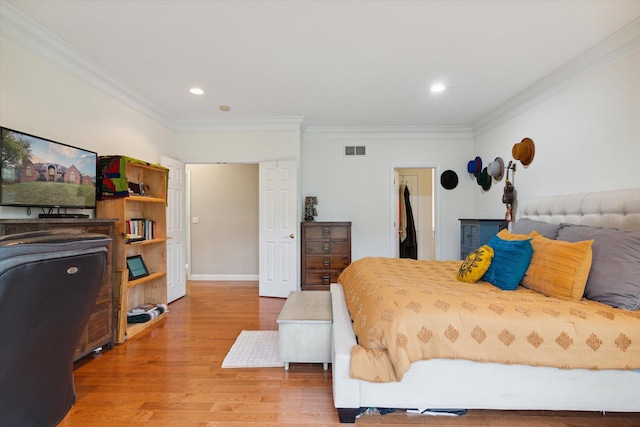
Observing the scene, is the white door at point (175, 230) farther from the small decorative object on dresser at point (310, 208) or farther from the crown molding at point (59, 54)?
the small decorative object on dresser at point (310, 208)

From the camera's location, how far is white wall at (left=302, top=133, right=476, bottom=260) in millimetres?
5062

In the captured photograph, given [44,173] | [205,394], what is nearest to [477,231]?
[205,394]

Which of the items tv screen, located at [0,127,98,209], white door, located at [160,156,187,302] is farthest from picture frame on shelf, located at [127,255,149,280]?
tv screen, located at [0,127,98,209]

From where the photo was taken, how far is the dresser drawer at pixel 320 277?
4539 millimetres

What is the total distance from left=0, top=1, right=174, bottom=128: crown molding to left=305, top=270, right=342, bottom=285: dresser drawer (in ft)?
10.1

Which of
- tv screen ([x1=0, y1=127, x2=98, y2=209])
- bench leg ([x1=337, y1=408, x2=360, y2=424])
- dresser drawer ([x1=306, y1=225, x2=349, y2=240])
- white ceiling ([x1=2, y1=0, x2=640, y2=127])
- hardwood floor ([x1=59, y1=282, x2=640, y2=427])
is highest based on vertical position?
white ceiling ([x1=2, y1=0, x2=640, y2=127])

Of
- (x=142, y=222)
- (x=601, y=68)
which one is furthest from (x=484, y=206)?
(x=142, y=222)

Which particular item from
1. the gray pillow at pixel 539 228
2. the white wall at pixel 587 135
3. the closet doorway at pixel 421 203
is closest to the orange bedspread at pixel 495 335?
the gray pillow at pixel 539 228

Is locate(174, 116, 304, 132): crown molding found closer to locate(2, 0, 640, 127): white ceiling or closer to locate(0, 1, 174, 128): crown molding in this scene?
locate(2, 0, 640, 127): white ceiling

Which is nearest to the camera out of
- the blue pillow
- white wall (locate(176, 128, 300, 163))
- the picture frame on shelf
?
the blue pillow

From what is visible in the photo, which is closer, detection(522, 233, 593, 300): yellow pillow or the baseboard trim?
detection(522, 233, 593, 300): yellow pillow

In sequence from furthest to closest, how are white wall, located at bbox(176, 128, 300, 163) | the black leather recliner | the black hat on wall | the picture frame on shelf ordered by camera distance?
1. the black hat on wall
2. white wall, located at bbox(176, 128, 300, 163)
3. the picture frame on shelf
4. the black leather recliner

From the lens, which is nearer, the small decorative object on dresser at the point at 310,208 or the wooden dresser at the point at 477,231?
the wooden dresser at the point at 477,231

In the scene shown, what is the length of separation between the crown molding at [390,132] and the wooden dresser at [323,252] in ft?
5.03
